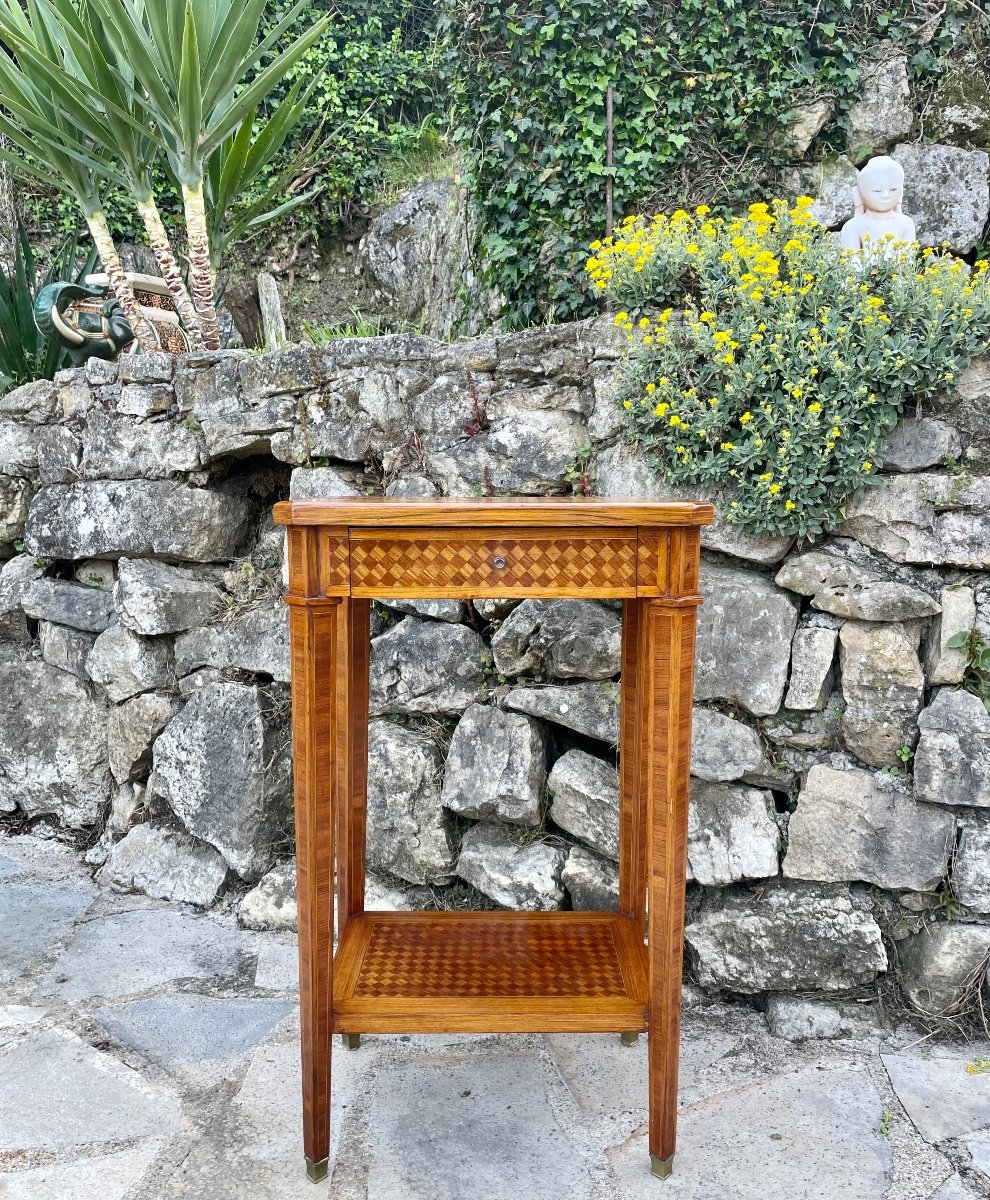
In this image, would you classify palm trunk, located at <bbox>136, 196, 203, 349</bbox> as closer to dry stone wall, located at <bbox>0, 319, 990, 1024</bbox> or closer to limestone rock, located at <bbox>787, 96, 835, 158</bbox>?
dry stone wall, located at <bbox>0, 319, 990, 1024</bbox>

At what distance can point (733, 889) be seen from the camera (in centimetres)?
230

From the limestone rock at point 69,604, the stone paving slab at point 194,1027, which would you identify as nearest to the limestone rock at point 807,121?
the limestone rock at point 69,604

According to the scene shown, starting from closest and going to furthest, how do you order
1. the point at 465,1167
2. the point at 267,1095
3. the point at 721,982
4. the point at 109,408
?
the point at 465,1167 < the point at 267,1095 < the point at 721,982 < the point at 109,408

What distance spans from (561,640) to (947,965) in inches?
48.6

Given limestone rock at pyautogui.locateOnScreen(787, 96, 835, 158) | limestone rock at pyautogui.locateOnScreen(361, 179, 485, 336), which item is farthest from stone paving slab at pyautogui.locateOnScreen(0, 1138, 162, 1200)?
limestone rock at pyautogui.locateOnScreen(361, 179, 485, 336)

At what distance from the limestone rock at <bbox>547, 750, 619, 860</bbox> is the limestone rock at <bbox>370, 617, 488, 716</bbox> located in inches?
13.6

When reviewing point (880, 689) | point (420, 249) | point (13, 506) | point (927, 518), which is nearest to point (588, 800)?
point (880, 689)

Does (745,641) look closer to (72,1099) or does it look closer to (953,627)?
(953,627)

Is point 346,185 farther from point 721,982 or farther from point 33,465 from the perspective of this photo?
point 721,982

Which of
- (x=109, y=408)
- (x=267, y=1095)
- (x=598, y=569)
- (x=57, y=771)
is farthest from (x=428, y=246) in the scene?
(x=267, y=1095)

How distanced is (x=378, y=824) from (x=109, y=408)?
5.92 ft

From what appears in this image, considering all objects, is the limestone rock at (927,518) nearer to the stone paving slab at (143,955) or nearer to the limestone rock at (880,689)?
the limestone rock at (880,689)

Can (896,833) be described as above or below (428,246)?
below

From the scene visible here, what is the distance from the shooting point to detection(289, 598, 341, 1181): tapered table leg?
5.48 ft
